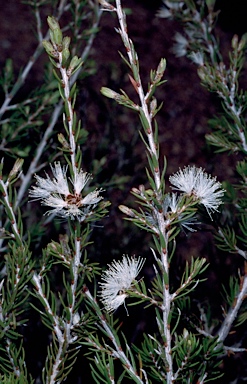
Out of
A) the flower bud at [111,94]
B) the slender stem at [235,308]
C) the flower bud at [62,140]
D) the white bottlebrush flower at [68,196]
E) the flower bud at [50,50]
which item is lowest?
the slender stem at [235,308]

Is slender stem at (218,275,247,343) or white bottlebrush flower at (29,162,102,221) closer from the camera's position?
white bottlebrush flower at (29,162,102,221)

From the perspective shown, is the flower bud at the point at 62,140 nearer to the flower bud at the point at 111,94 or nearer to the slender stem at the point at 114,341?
the flower bud at the point at 111,94

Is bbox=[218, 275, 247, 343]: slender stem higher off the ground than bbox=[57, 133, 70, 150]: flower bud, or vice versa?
bbox=[57, 133, 70, 150]: flower bud

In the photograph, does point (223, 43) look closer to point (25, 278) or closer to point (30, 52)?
point (30, 52)

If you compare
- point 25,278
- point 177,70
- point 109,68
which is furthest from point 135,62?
point 177,70

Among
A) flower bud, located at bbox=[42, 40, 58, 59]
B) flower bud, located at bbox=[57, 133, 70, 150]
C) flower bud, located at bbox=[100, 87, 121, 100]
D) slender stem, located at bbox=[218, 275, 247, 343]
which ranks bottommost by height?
slender stem, located at bbox=[218, 275, 247, 343]

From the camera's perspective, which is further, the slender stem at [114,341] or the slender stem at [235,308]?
the slender stem at [235,308]

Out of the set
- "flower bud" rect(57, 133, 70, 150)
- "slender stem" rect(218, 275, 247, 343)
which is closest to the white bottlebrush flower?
"flower bud" rect(57, 133, 70, 150)

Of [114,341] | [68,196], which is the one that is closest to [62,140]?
[68,196]

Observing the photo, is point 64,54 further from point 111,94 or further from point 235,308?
point 235,308

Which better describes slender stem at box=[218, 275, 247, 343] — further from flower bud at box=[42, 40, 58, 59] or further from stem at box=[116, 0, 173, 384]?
flower bud at box=[42, 40, 58, 59]

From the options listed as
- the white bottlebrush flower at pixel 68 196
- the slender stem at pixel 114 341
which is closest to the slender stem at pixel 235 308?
the slender stem at pixel 114 341
